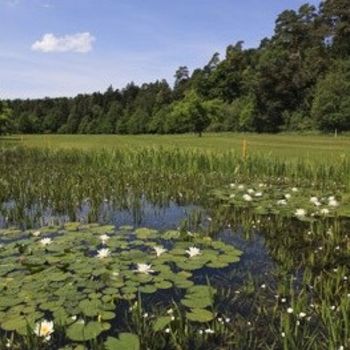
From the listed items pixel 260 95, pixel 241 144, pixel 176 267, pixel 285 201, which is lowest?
pixel 241 144

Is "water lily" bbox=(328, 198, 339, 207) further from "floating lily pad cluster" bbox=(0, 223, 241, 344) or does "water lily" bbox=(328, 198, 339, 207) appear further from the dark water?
"floating lily pad cluster" bbox=(0, 223, 241, 344)

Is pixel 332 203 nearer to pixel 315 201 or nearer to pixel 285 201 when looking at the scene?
pixel 315 201

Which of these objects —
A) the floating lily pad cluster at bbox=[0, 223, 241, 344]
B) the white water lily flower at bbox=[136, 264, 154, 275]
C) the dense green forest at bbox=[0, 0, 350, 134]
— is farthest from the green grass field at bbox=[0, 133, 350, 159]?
the dense green forest at bbox=[0, 0, 350, 134]

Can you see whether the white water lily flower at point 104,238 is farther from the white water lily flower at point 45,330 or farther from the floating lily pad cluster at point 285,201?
the floating lily pad cluster at point 285,201

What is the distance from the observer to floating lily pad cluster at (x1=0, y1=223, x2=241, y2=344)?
448 centimetres

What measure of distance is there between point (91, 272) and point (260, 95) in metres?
72.6

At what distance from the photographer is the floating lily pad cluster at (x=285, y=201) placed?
8899 mm

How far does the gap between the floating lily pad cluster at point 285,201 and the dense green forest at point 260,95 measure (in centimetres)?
4720

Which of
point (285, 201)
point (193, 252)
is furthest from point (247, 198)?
point (193, 252)

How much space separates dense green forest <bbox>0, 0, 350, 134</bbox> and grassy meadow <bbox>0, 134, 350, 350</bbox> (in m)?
48.1

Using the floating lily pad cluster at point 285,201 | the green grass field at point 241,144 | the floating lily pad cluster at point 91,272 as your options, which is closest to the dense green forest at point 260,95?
the green grass field at point 241,144

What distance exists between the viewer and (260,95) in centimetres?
7550

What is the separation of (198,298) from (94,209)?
4.95 metres

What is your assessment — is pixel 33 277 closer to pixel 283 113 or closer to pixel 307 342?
pixel 307 342
